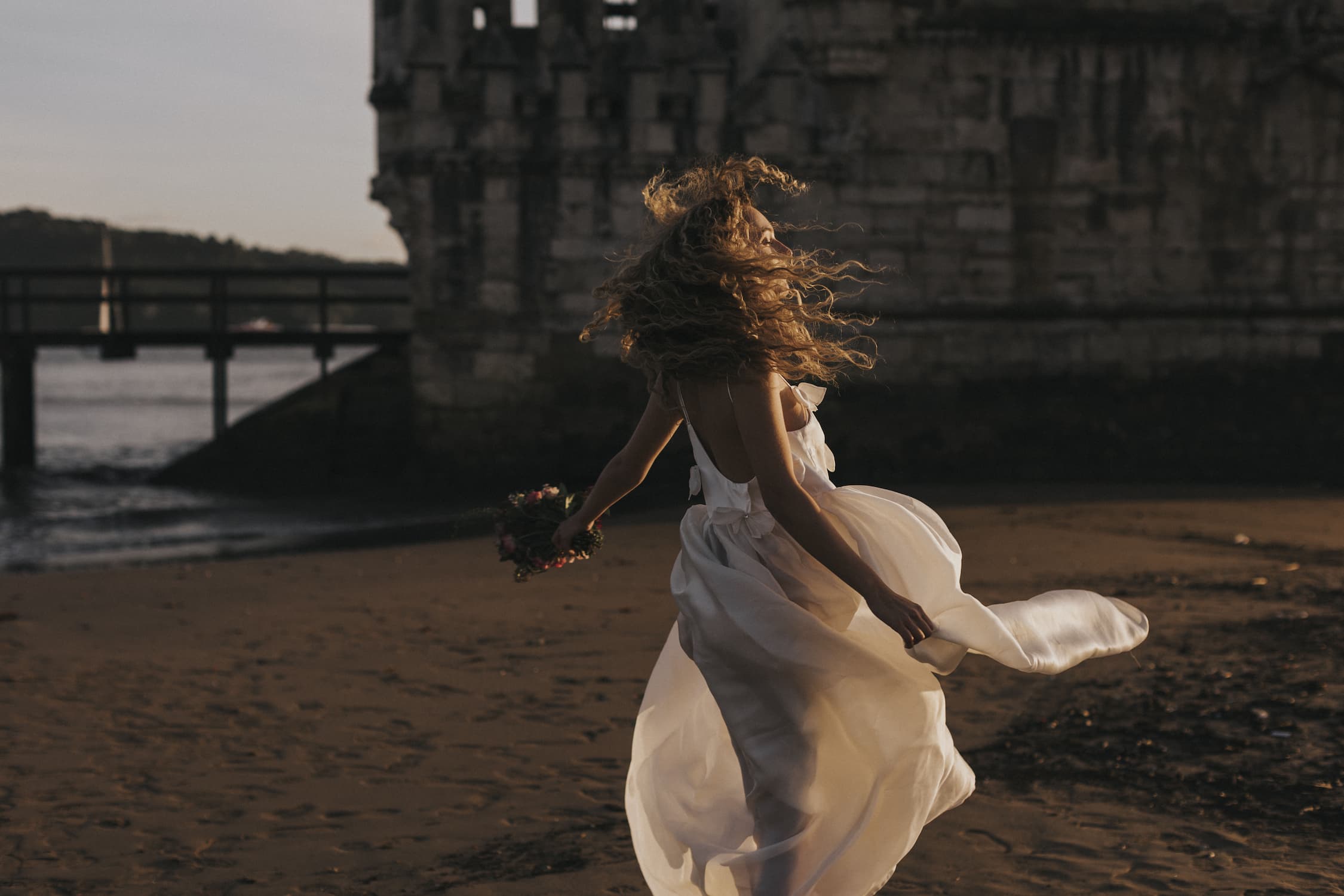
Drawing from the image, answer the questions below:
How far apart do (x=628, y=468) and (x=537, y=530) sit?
0.37 meters

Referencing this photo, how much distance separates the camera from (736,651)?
2.79 metres

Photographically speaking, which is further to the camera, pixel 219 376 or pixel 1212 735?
pixel 219 376

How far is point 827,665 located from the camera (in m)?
2.79

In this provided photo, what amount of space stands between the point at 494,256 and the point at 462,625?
20.6ft

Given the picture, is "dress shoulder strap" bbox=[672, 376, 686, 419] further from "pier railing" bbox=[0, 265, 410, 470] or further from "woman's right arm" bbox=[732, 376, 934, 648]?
"pier railing" bbox=[0, 265, 410, 470]

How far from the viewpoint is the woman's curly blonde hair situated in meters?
2.71

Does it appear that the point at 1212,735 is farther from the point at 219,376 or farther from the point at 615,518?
the point at 219,376

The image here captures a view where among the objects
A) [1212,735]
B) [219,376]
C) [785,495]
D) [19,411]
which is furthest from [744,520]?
[19,411]

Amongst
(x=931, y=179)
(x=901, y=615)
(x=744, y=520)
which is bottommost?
(x=901, y=615)

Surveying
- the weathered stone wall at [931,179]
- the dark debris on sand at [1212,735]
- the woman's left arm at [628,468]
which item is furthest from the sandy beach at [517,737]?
the weathered stone wall at [931,179]

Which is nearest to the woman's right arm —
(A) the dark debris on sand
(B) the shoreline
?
(A) the dark debris on sand

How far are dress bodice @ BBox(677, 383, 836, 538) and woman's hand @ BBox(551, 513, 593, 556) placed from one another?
0.36m

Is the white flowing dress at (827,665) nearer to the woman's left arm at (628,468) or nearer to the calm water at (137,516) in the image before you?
the woman's left arm at (628,468)

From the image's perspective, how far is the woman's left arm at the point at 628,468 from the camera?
9.90 feet
